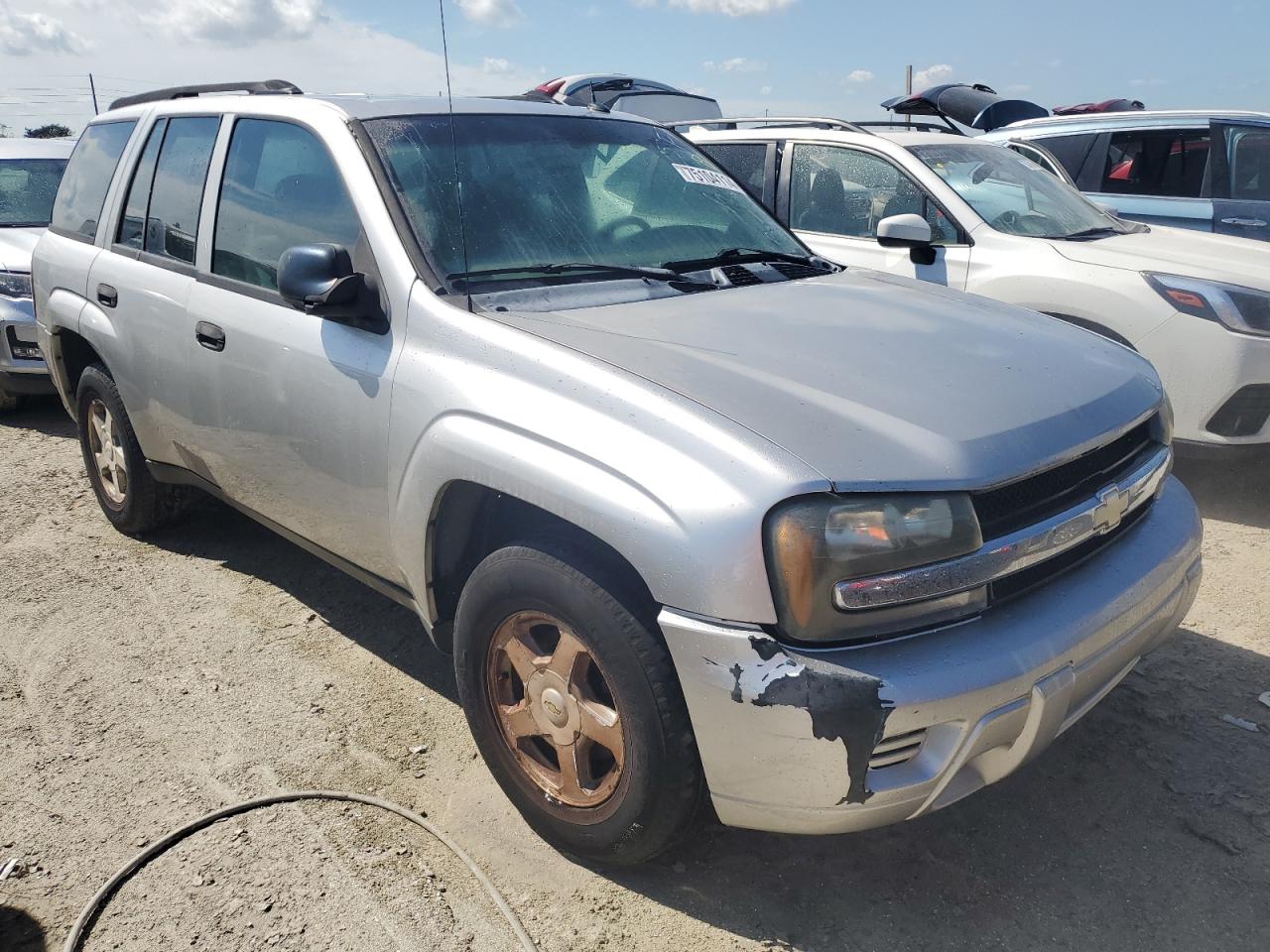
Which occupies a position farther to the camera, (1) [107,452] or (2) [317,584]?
(1) [107,452]

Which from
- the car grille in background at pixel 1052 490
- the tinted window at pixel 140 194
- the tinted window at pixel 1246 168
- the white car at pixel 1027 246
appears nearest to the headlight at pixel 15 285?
the tinted window at pixel 140 194

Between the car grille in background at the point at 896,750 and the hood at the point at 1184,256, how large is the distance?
3.61 meters

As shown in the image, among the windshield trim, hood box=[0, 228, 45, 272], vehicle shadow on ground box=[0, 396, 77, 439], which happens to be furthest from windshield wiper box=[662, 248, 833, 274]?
hood box=[0, 228, 45, 272]

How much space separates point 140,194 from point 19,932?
2.74 meters

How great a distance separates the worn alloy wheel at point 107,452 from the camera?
4.38 metres

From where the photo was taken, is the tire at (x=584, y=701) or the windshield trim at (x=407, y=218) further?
the windshield trim at (x=407, y=218)

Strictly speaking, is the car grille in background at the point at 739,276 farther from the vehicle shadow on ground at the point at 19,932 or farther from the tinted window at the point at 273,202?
the vehicle shadow on ground at the point at 19,932

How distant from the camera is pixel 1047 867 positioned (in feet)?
8.05

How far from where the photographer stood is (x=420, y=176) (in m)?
2.90

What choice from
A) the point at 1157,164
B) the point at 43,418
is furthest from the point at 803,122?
the point at 43,418

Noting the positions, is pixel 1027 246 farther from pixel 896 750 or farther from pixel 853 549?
pixel 896 750

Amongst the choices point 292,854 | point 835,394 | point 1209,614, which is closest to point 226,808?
point 292,854

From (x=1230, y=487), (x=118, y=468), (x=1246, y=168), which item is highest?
(x=1246, y=168)

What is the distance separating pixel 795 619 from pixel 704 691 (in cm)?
23
